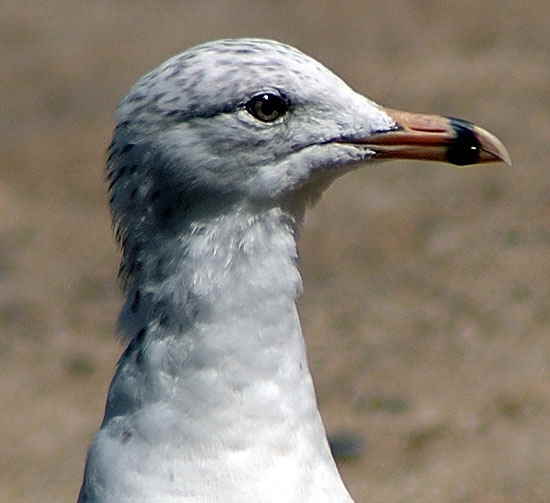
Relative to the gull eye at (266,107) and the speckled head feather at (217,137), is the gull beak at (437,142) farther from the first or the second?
the gull eye at (266,107)

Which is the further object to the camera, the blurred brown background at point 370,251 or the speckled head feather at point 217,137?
the blurred brown background at point 370,251

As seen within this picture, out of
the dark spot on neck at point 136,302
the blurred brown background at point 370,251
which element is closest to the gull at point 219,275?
the dark spot on neck at point 136,302

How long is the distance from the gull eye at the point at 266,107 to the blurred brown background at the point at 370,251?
8.70 ft

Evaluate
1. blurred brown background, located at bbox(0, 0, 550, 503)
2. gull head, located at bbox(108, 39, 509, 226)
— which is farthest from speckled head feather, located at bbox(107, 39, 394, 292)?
blurred brown background, located at bbox(0, 0, 550, 503)

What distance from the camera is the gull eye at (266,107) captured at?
3.19 metres

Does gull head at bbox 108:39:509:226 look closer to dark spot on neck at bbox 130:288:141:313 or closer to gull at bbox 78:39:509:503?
gull at bbox 78:39:509:503

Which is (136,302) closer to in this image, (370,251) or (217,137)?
(217,137)

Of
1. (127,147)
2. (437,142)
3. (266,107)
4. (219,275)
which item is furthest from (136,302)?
(437,142)

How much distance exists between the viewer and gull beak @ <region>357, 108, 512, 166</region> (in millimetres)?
3309

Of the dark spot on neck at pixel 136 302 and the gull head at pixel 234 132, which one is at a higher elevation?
the gull head at pixel 234 132

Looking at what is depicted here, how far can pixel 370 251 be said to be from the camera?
7219mm

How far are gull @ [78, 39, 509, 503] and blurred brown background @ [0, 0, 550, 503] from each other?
8.08 feet

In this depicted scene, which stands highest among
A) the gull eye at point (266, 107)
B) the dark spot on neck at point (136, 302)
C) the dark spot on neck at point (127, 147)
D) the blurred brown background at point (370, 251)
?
the gull eye at point (266, 107)

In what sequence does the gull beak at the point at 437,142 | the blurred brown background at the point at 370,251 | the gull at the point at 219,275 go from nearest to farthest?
the gull at the point at 219,275 → the gull beak at the point at 437,142 → the blurred brown background at the point at 370,251
